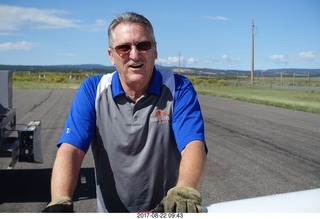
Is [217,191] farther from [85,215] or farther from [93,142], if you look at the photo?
[85,215]

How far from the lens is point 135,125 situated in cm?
252

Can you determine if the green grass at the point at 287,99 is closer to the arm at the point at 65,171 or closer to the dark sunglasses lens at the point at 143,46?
the dark sunglasses lens at the point at 143,46

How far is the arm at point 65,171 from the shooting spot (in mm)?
2137

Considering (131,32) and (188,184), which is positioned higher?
(131,32)

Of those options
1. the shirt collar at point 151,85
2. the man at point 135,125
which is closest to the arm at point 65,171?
the man at point 135,125

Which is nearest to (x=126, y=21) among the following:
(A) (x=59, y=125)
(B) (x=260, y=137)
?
(B) (x=260, y=137)

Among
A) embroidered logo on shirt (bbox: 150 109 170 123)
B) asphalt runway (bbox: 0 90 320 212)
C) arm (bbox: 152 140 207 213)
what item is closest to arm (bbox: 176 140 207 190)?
arm (bbox: 152 140 207 213)

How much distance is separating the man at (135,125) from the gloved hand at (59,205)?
0.40 m

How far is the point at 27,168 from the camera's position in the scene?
26.1 ft

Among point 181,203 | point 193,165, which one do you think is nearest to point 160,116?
point 193,165

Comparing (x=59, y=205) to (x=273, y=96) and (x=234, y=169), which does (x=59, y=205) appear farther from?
(x=273, y=96)

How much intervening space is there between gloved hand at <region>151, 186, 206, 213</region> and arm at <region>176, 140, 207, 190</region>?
28 cm

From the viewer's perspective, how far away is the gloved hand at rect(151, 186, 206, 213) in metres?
1.75

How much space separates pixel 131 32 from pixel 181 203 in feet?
3.68
